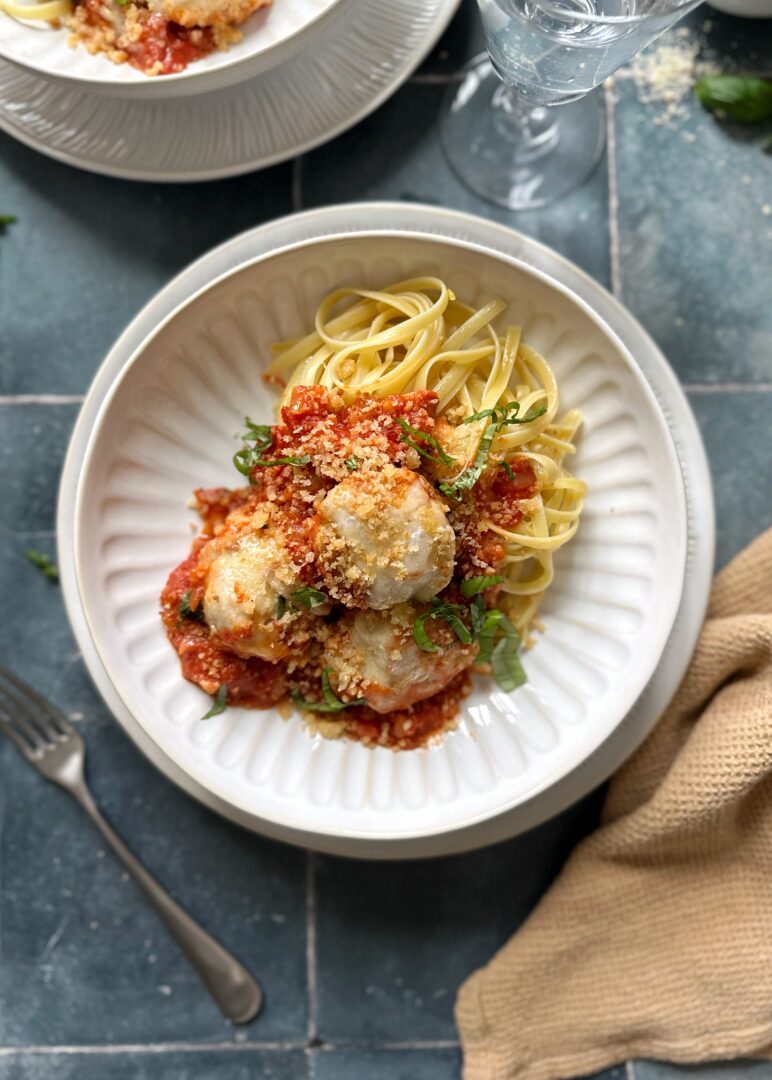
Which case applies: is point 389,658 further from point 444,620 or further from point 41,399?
point 41,399

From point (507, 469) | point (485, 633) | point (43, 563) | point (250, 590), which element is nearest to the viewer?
point (250, 590)

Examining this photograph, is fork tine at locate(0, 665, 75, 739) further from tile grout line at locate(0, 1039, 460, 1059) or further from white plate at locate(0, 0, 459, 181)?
white plate at locate(0, 0, 459, 181)

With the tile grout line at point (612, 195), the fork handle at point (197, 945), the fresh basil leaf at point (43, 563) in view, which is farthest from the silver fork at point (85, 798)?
the tile grout line at point (612, 195)

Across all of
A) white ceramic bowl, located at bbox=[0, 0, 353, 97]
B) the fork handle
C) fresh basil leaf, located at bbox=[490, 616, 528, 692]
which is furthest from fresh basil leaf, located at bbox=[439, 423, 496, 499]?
the fork handle

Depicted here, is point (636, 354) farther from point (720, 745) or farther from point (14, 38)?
point (14, 38)

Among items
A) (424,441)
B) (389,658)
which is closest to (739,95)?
(424,441)

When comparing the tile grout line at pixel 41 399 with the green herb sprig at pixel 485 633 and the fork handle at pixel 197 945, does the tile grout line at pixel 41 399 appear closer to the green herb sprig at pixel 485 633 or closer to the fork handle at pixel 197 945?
the fork handle at pixel 197 945
